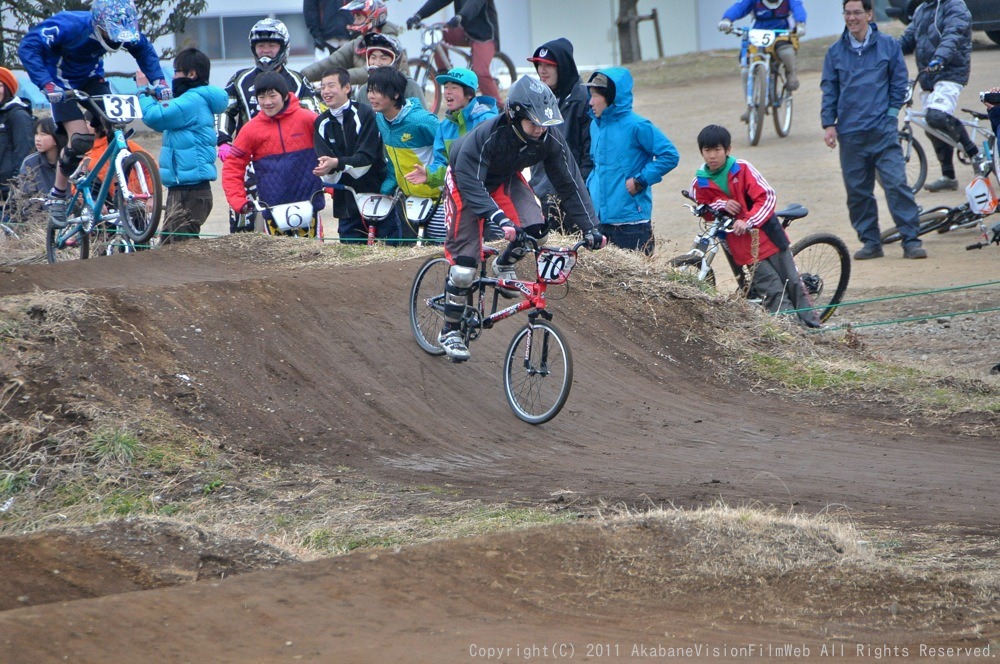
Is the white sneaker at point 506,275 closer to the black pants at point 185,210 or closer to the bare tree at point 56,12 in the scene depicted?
the black pants at point 185,210

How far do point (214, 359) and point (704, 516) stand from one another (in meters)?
3.99

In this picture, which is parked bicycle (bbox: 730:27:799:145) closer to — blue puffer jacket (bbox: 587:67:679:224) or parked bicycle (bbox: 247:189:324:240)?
blue puffer jacket (bbox: 587:67:679:224)

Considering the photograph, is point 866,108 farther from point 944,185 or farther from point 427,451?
point 427,451

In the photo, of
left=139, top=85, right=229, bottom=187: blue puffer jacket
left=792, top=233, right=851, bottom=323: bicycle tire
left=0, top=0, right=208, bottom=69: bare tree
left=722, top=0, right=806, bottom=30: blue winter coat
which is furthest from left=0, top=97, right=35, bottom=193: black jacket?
left=722, top=0, right=806, bottom=30: blue winter coat

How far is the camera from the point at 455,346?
25.7ft

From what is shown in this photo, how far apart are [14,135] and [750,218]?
8.22 metres

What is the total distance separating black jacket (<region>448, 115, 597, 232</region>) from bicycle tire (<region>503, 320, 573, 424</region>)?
0.78 metres

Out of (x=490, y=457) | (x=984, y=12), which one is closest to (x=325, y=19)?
(x=490, y=457)

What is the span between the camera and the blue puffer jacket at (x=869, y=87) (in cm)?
1122

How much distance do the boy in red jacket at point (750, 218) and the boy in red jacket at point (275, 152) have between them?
340 centimetres

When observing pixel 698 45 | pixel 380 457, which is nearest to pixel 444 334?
pixel 380 457

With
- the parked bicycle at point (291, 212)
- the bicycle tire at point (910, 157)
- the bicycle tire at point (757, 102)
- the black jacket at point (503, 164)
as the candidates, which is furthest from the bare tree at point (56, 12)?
→ the black jacket at point (503, 164)

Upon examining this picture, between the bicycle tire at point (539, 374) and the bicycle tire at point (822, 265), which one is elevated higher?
the bicycle tire at point (822, 265)

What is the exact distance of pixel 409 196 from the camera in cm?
973
